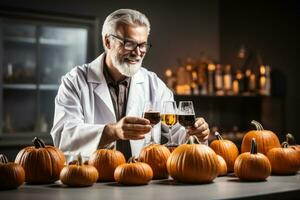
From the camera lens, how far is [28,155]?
208 cm

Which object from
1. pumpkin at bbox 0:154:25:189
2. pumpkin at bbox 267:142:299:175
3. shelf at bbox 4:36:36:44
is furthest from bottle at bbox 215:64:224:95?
pumpkin at bbox 0:154:25:189

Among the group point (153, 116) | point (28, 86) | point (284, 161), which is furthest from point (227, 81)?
point (153, 116)

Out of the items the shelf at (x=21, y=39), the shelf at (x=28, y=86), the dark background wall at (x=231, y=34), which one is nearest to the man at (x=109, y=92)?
the shelf at (x=28, y=86)

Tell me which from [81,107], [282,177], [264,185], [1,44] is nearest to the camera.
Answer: [264,185]

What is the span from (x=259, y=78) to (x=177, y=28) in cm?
117

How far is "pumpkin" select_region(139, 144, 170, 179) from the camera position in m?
2.17

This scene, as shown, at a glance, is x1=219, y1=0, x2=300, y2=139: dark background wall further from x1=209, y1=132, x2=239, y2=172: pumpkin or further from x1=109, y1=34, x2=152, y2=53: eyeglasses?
x1=209, y1=132, x2=239, y2=172: pumpkin

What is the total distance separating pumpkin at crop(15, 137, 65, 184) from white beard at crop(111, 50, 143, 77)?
94 cm

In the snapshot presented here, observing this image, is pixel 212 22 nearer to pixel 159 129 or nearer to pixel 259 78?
pixel 259 78

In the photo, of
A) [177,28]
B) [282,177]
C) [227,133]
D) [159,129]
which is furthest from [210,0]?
[282,177]

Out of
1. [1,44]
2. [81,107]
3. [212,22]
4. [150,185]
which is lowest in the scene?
[150,185]

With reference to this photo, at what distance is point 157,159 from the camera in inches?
85.6

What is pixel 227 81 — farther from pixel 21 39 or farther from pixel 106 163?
pixel 106 163

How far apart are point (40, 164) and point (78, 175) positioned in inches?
7.5
